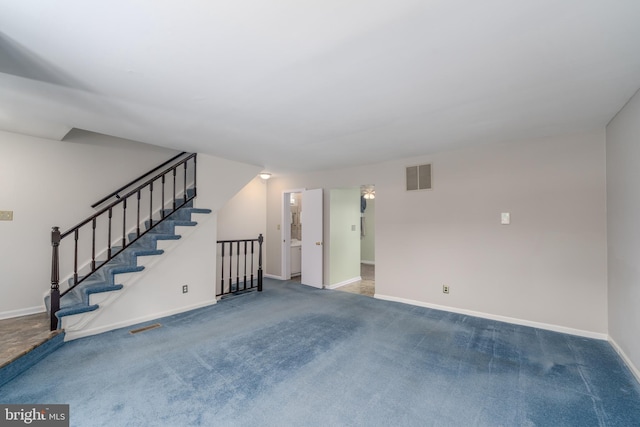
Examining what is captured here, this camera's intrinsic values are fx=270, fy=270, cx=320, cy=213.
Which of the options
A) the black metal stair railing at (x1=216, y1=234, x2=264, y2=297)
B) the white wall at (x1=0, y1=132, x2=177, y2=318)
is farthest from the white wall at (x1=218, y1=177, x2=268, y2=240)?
the white wall at (x1=0, y1=132, x2=177, y2=318)

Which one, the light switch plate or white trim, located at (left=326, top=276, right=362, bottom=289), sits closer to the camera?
the light switch plate

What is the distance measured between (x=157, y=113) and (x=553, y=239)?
191 inches

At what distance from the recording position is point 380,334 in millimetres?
3285

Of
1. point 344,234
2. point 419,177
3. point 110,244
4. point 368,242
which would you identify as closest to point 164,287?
point 110,244

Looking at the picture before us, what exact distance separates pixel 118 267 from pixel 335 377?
10.1ft

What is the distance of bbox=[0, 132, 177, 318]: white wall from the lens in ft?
11.5

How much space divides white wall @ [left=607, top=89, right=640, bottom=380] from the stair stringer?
200 inches

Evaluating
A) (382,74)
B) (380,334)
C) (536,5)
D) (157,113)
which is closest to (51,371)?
(157,113)

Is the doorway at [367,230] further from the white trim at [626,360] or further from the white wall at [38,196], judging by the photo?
the white wall at [38,196]

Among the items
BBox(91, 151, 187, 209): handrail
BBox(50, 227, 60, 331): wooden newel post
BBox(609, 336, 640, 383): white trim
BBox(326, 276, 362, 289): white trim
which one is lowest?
BBox(326, 276, 362, 289): white trim

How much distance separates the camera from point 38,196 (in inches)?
146

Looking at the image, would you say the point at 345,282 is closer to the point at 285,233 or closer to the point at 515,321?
the point at 285,233

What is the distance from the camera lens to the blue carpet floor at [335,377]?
1.90 meters

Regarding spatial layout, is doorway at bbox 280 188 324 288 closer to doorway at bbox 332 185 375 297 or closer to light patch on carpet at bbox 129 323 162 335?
doorway at bbox 332 185 375 297
